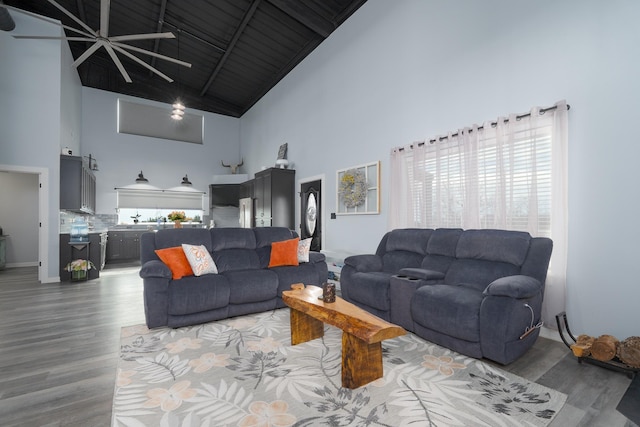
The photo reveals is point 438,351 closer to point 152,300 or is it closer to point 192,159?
point 152,300

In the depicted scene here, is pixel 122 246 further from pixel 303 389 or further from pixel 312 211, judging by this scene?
pixel 303 389

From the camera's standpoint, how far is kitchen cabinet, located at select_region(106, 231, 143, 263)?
753cm

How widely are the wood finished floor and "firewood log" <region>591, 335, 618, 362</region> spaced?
9 centimetres

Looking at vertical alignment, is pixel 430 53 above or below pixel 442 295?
above

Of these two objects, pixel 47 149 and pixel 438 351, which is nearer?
pixel 438 351

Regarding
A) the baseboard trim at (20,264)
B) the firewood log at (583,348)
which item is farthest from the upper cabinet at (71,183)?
the firewood log at (583,348)

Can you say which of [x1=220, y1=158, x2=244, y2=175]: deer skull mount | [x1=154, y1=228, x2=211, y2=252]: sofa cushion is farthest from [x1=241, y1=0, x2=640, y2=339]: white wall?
[x1=220, y1=158, x2=244, y2=175]: deer skull mount

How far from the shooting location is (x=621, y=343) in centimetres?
218

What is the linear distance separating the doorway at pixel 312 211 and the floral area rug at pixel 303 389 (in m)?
3.61

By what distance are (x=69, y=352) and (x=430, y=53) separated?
5.00 m

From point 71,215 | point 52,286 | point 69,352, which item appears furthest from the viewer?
point 71,215

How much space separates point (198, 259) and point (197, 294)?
41cm

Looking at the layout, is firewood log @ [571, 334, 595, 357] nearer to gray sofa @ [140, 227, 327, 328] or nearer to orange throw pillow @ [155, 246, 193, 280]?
gray sofa @ [140, 227, 327, 328]

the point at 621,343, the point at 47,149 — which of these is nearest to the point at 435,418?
the point at 621,343
